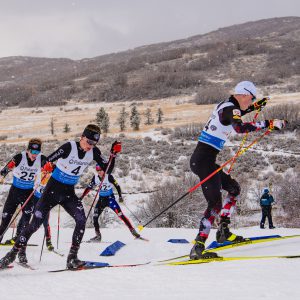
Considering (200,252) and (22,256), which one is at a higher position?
(200,252)

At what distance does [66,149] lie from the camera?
6.21 meters

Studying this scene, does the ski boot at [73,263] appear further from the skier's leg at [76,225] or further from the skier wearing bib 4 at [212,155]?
the skier wearing bib 4 at [212,155]

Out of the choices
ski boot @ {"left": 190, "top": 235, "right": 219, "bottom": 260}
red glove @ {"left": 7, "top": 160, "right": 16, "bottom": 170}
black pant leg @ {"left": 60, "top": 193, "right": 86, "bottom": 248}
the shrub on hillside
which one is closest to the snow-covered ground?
ski boot @ {"left": 190, "top": 235, "right": 219, "bottom": 260}

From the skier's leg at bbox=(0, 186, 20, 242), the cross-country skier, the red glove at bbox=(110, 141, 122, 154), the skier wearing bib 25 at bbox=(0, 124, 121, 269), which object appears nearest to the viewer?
the skier wearing bib 25 at bbox=(0, 124, 121, 269)

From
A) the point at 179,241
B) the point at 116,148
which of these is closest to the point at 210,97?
the point at 179,241

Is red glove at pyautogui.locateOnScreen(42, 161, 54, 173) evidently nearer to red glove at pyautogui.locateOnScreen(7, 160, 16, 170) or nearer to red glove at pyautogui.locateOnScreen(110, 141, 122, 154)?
red glove at pyautogui.locateOnScreen(110, 141, 122, 154)

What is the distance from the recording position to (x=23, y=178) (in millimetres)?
7824

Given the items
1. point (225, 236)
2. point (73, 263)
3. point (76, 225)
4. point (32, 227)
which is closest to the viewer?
point (73, 263)

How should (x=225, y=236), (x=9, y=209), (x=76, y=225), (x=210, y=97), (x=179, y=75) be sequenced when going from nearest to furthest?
(x=76, y=225), (x=225, y=236), (x=9, y=209), (x=210, y=97), (x=179, y=75)


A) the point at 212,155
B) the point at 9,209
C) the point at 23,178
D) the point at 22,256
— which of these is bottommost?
the point at 22,256

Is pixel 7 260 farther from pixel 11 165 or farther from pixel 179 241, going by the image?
pixel 179 241

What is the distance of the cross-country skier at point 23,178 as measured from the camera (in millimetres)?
7660

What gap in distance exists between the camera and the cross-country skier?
302 inches

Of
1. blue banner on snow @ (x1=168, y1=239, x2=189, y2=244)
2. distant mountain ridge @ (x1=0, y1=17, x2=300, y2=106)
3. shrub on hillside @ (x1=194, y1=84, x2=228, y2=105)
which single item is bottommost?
blue banner on snow @ (x1=168, y1=239, x2=189, y2=244)
